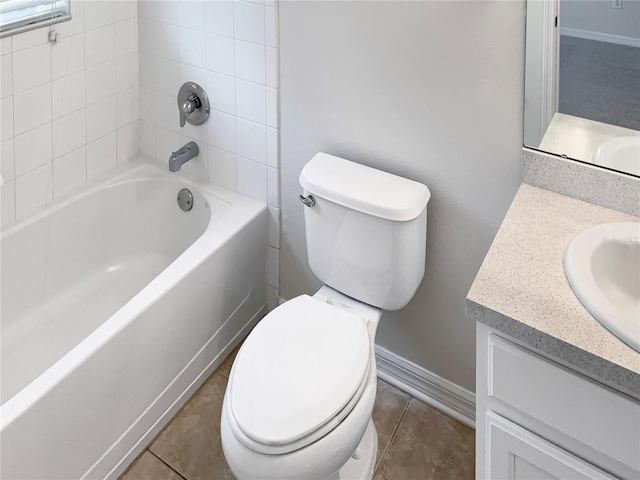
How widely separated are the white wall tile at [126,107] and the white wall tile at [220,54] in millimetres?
387

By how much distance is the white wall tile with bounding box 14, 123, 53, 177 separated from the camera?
1.87 m

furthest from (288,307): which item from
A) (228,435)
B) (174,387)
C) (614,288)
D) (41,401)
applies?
(614,288)

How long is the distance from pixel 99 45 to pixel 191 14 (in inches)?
13.3

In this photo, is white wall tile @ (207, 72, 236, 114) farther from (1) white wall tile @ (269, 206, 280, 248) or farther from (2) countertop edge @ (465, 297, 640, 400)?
(2) countertop edge @ (465, 297, 640, 400)

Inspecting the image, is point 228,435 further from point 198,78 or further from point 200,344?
point 198,78

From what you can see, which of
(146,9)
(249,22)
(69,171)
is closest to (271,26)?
(249,22)

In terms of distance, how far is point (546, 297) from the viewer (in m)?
1.09

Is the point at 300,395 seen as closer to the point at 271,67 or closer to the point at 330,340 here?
the point at 330,340

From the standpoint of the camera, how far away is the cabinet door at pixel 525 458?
110 centimetres

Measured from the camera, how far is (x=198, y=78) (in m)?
2.02

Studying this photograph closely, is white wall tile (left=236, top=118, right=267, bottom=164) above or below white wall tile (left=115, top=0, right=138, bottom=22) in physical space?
below

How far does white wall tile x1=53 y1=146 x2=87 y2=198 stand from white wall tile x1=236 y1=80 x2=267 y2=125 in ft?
1.94

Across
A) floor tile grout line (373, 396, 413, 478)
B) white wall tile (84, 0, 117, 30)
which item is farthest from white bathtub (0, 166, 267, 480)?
floor tile grout line (373, 396, 413, 478)

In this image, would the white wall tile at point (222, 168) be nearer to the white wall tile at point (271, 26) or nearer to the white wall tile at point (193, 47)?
the white wall tile at point (193, 47)
